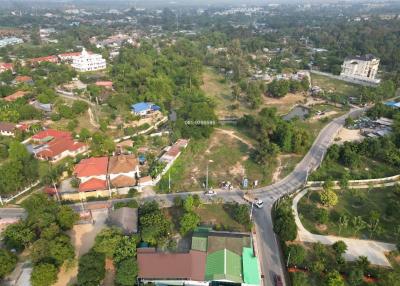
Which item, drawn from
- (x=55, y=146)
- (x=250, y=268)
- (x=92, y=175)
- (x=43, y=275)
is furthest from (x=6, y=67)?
(x=250, y=268)

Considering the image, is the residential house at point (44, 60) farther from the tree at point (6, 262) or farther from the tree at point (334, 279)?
the tree at point (334, 279)

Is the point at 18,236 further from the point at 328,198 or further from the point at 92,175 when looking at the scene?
the point at 328,198

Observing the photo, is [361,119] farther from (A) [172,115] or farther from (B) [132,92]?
(B) [132,92]

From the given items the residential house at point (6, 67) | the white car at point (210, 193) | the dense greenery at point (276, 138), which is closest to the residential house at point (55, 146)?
the white car at point (210, 193)

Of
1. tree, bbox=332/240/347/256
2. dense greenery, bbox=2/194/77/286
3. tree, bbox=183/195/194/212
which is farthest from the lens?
tree, bbox=183/195/194/212

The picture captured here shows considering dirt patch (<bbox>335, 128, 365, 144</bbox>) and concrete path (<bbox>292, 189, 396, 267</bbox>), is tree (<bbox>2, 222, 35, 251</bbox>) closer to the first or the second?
concrete path (<bbox>292, 189, 396, 267</bbox>)

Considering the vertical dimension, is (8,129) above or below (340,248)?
below

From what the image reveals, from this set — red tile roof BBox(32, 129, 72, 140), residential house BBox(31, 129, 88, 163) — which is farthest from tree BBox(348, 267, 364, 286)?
red tile roof BBox(32, 129, 72, 140)
